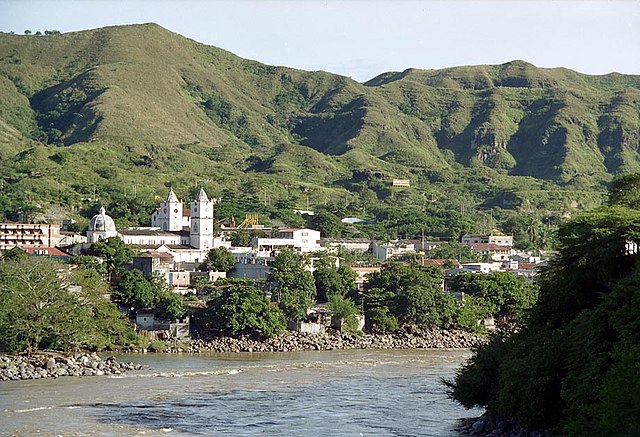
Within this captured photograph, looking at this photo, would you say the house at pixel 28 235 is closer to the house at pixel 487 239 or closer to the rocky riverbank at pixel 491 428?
the house at pixel 487 239

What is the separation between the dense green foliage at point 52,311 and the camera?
4991 cm

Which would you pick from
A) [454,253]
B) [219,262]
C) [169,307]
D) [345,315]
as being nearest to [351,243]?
[454,253]

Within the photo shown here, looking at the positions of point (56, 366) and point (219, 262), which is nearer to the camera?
point (56, 366)

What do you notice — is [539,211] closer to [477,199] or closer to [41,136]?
[477,199]

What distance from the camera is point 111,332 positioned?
5522cm

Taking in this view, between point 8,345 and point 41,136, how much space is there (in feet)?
479

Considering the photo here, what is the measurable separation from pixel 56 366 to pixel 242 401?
9740 mm

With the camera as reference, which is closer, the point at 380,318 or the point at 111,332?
the point at 111,332

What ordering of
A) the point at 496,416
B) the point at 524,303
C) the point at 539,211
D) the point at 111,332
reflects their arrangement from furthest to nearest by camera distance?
the point at 539,211 < the point at 524,303 < the point at 111,332 < the point at 496,416

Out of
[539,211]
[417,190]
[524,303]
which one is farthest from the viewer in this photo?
[417,190]

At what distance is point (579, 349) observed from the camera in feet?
96.4

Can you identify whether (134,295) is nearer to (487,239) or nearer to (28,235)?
(28,235)

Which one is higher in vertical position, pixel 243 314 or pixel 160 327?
pixel 243 314

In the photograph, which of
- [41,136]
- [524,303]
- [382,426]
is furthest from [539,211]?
[382,426]
